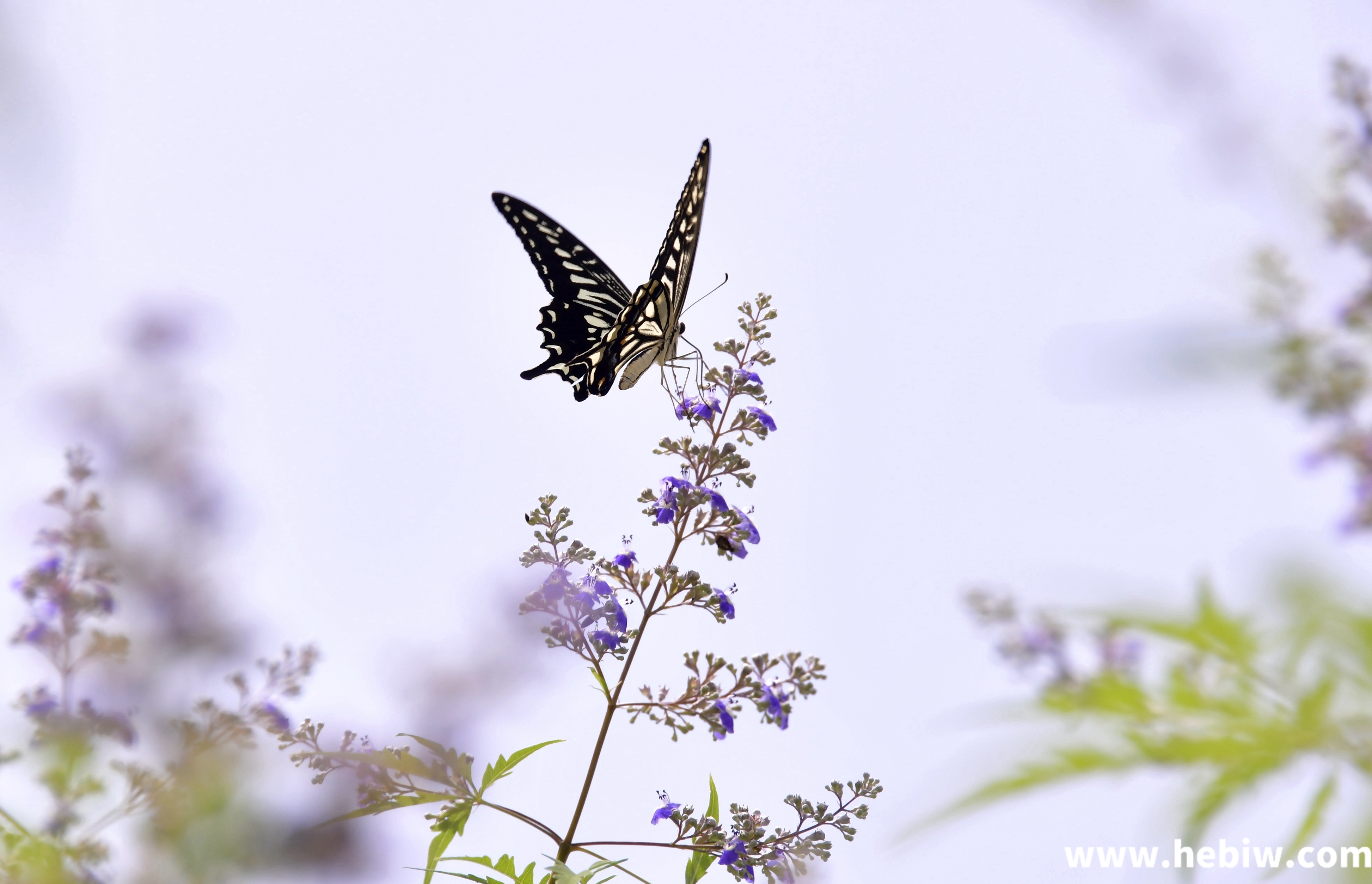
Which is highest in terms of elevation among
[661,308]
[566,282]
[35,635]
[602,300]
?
[566,282]

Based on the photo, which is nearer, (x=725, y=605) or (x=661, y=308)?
(x=725, y=605)

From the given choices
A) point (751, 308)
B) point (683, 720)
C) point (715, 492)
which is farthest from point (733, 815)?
point (751, 308)

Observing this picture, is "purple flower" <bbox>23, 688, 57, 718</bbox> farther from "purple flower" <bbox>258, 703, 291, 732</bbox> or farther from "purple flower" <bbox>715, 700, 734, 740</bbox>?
"purple flower" <bbox>715, 700, 734, 740</bbox>

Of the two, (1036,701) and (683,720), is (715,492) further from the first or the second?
(1036,701)

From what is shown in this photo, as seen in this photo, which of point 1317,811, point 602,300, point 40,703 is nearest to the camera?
point 1317,811

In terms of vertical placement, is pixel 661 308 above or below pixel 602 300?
below

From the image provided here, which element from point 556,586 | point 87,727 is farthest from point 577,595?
point 87,727

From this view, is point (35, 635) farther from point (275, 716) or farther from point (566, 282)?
point (566, 282)

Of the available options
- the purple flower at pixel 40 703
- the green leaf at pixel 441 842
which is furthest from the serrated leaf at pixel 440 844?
the purple flower at pixel 40 703
